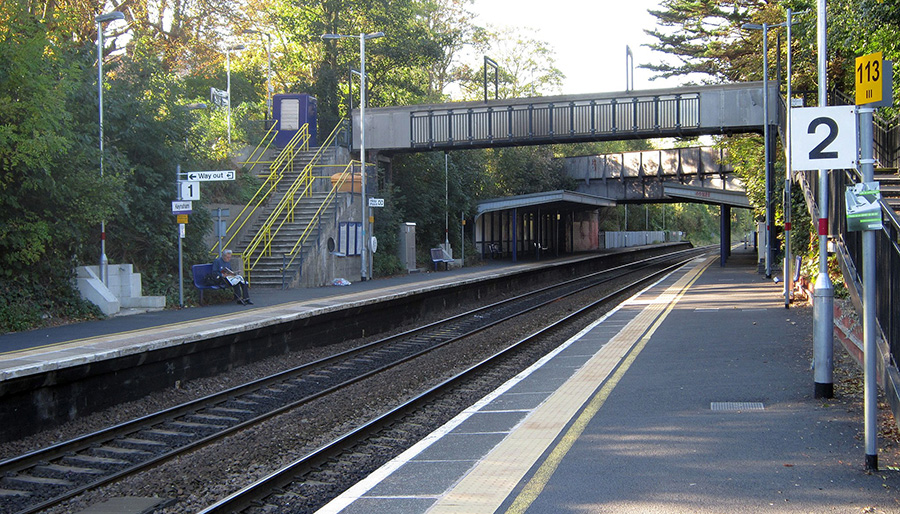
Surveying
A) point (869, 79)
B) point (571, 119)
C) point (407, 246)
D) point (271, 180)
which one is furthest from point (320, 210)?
point (869, 79)

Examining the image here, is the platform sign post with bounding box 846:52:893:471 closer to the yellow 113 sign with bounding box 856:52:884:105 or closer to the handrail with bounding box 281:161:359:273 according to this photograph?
the yellow 113 sign with bounding box 856:52:884:105

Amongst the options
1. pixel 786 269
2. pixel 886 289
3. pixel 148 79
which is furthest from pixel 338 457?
pixel 148 79

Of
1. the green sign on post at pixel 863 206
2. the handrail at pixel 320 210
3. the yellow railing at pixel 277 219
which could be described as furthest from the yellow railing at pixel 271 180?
the green sign on post at pixel 863 206

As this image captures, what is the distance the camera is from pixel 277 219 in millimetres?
26562

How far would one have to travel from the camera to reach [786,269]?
57.3 feet

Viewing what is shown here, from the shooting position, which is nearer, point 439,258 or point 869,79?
point 869,79

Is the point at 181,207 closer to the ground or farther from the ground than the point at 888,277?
farther from the ground

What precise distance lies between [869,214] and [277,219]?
880 inches

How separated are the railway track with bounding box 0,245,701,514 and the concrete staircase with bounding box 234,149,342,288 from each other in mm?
8709

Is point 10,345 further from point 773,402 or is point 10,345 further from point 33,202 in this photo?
point 773,402

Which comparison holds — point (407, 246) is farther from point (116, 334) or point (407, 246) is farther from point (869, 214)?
point (869, 214)

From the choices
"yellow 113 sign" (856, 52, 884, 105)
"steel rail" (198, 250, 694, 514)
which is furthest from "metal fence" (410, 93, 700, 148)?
"yellow 113 sign" (856, 52, 884, 105)

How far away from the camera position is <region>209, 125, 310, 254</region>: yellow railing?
25.1m

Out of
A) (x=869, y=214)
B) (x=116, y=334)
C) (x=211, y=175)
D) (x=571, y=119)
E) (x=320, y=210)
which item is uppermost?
(x=571, y=119)
